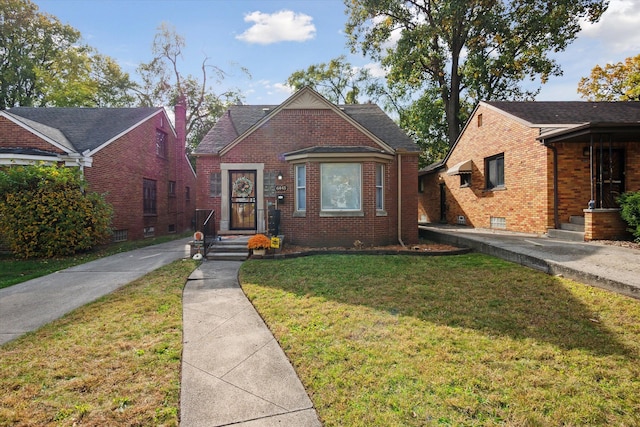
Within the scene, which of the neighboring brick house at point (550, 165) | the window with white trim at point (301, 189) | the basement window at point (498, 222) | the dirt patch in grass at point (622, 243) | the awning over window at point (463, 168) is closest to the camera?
the dirt patch in grass at point (622, 243)

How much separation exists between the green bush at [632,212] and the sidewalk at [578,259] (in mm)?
1011

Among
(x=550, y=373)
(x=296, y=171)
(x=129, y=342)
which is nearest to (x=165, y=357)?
(x=129, y=342)

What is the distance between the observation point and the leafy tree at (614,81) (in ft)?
71.1

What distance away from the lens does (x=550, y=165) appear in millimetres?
9766

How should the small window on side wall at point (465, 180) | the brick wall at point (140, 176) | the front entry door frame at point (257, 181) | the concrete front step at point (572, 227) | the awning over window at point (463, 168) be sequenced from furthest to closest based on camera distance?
1. the small window on side wall at point (465, 180)
2. the awning over window at point (463, 168)
3. the brick wall at point (140, 176)
4. the front entry door frame at point (257, 181)
5. the concrete front step at point (572, 227)

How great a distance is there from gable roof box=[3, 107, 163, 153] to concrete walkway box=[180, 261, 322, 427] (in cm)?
1115

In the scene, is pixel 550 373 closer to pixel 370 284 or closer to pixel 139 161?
pixel 370 284

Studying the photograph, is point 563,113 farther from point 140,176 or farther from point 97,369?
point 140,176

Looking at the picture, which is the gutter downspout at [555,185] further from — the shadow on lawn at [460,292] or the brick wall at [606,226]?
the shadow on lawn at [460,292]

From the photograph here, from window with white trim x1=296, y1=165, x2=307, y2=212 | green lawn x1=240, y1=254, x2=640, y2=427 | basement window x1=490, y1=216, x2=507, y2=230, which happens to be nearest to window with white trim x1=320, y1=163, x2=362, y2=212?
window with white trim x1=296, y1=165, x2=307, y2=212

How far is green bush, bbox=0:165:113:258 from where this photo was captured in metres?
8.88

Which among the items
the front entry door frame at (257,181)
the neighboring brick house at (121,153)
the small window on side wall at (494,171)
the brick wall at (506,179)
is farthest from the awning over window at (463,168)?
the neighboring brick house at (121,153)

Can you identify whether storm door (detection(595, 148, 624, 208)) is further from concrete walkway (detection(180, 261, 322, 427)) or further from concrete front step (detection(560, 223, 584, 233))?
concrete walkway (detection(180, 261, 322, 427))

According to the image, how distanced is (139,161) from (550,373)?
16555 mm
